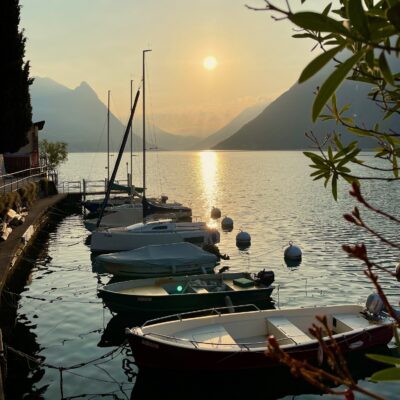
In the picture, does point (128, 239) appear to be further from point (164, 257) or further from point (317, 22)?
point (317, 22)

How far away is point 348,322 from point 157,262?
1168 centimetres

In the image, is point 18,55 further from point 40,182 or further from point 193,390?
point 193,390

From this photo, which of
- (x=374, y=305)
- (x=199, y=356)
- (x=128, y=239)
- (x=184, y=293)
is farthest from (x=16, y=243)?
(x=374, y=305)

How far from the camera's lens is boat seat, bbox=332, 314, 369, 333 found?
52.9 feet

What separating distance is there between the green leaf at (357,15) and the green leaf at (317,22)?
0.05 meters

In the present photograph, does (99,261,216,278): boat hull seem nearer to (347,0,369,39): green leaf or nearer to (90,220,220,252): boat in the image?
(90,220,220,252): boat

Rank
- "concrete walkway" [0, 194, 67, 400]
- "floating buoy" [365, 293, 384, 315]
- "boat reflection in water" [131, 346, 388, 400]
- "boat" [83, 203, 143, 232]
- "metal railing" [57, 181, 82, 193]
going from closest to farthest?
"boat reflection in water" [131, 346, 388, 400], "floating buoy" [365, 293, 384, 315], "concrete walkway" [0, 194, 67, 400], "boat" [83, 203, 143, 232], "metal railing" [57, 181, 82, 193]

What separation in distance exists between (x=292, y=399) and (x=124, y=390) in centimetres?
478

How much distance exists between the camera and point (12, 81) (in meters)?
36.4

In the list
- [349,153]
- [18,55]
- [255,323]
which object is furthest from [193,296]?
[18,55]

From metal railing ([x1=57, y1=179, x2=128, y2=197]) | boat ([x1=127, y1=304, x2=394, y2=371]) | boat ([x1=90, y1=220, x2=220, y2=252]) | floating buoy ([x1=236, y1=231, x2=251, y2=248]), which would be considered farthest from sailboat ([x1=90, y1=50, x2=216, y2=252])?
metal railing ([x1=57, y1=179, x2=128, y2=197])

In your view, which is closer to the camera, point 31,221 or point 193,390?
point 193,390

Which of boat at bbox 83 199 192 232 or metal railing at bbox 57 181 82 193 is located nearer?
boat at bbox 83 199 192 232

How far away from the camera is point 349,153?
379 centimetres
